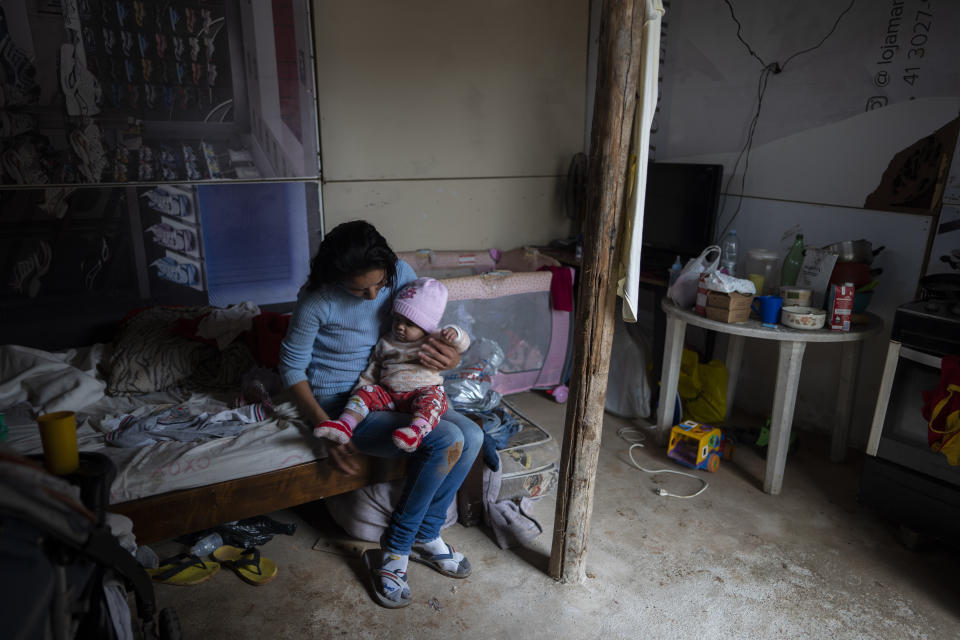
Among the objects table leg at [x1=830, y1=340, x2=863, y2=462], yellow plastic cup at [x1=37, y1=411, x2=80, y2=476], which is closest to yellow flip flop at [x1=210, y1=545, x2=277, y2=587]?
yellow plastic cup at [x1=37, y1=411, x2=80, y2=476]

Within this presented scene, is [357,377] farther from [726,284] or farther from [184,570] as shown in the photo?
[726,284]

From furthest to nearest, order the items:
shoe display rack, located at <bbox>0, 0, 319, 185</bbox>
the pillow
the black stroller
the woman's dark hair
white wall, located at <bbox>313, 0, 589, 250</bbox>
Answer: white wall, located at <bbox>313, 0, 589, 250</bbox>, shoe display rack, located at <bbox>0, 0, 319, 185</bbox>, the pillow, the woman's dark hair, the black stroller

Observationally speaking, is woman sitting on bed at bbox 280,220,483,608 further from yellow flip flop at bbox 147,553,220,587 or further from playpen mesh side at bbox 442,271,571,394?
playpen mesh side at bbox 442,271,571,394

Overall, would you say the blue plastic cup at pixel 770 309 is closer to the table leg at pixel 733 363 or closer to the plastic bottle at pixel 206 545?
the table leg at pixel 733 363

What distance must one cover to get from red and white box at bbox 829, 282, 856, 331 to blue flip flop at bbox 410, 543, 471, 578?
1707 millimetres

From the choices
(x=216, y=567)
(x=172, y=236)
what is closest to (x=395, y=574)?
(x=216, y=567)

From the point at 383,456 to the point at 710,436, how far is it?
1.51 m

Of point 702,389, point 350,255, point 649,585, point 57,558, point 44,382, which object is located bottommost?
point 649,585

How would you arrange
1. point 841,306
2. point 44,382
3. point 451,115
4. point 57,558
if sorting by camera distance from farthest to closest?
point 451,115 → point 841,306 → point 44,382 → point 57,558

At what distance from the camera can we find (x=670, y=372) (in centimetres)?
303

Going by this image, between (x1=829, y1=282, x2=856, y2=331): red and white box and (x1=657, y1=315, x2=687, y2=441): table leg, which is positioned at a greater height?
(x1=829, y1=282, x2=856, y2=331): red and white box

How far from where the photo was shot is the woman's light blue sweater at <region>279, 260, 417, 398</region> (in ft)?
6.95

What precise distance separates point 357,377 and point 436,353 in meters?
0.33

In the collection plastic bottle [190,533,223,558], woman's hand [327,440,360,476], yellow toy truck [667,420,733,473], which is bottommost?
plastic bottle [190,533,223,558]
